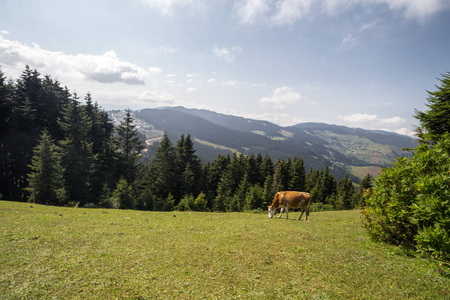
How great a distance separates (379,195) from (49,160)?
4344 cm

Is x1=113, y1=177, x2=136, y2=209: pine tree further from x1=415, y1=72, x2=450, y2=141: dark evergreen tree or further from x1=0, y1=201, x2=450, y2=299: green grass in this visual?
x1=415, y1=72, x2=450, y2=141: dark evergreen tree

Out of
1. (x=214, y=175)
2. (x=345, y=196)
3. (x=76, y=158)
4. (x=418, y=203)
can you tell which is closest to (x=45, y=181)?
(x=76, y=158)

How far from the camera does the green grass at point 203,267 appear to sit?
628 cm

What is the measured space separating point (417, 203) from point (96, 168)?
52158mm

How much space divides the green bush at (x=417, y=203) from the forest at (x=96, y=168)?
3228 centimetres

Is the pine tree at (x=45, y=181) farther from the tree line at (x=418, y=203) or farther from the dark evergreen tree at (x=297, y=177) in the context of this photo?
the dark evergreen tree at (x=297, y=177)

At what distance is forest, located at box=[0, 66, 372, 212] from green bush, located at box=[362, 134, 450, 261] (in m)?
32.3

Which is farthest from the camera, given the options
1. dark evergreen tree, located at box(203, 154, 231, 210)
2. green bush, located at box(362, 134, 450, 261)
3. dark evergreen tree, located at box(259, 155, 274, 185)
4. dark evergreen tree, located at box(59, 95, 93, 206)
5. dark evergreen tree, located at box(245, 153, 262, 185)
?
dark evergreen tree, located at box(259, 155, 274, 185)

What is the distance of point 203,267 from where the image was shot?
806cm

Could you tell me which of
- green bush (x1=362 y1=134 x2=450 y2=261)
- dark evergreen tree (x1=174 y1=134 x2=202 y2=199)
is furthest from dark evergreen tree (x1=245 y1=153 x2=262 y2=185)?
green bush (x1=362 y1=134 x2=450 y2=261)

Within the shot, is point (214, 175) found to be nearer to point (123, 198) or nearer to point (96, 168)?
point (96, 168)

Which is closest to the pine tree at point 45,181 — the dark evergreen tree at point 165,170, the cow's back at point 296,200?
the dark evergreen tree at point 165,170

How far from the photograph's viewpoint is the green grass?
247 inches

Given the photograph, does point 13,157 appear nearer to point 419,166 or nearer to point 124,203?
point 124,203
